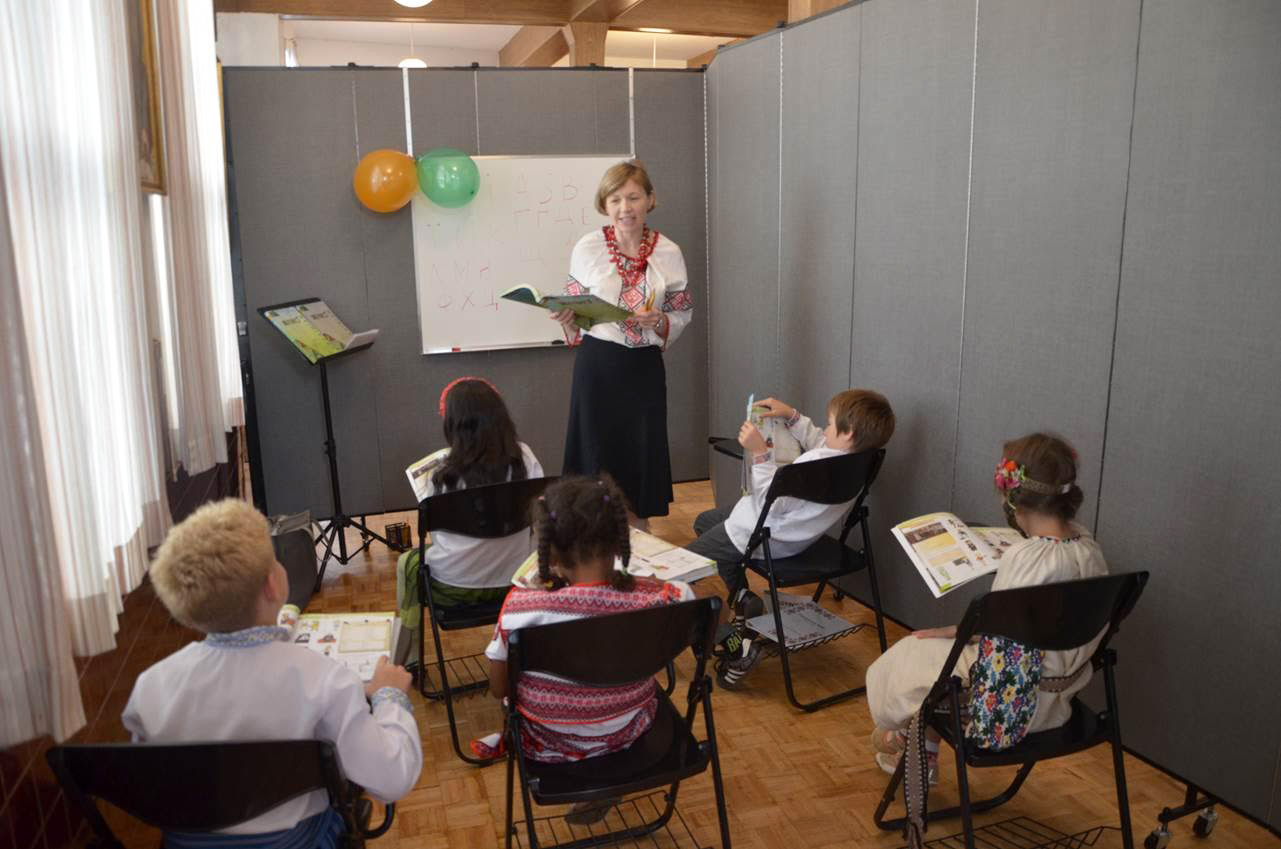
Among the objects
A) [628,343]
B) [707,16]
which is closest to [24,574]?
[628,343]

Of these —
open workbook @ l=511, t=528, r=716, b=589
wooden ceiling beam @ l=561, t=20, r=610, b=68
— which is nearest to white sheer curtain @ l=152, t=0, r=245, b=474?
open workbook @ l=511, t=528, r=716, b=589

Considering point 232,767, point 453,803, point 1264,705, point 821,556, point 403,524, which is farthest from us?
point 403,524

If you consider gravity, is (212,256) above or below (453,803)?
above

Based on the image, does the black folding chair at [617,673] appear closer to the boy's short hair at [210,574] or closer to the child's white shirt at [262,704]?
the child's white shirt at [262,704]

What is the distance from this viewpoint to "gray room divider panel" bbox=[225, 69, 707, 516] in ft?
15.2

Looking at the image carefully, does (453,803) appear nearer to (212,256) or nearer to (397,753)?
(397,753)

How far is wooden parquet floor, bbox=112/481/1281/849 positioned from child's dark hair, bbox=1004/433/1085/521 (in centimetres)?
93

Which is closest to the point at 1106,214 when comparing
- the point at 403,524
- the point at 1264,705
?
the point at 1264,705

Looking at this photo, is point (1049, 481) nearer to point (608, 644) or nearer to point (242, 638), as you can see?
point (608, 644)

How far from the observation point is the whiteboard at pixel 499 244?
4.86m

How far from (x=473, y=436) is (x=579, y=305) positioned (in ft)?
2.75

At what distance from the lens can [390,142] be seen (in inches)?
186

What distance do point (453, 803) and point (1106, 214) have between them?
98.7 inches

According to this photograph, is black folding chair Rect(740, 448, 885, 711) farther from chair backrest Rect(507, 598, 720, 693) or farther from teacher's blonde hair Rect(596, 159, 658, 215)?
teacher's blonde hair Rect(596, 159, 658, 215)
